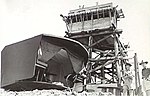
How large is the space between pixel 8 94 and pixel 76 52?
16.0 feet

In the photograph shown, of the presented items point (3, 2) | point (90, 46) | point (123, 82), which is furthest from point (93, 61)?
point (3, 2)

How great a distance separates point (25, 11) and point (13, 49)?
1.68m

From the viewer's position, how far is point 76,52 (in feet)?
41.3

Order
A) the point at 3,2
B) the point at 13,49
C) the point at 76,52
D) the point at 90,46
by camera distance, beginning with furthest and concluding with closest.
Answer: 1. the point at 90,46
2. the point at 76,52
3. the point at 13,49
4. the point at 3,2

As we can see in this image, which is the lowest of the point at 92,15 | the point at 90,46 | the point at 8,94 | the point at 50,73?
the point at 8,94

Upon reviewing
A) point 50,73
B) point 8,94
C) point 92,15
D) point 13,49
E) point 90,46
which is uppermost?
point 92,15

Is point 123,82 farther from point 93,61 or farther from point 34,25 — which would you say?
point 34,25

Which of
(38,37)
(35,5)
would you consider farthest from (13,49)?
(35,5)

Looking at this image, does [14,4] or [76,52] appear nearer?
[14,4]

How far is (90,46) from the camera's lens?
15.9 meters

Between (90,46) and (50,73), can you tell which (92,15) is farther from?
(50,73)

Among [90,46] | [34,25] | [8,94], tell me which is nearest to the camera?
[8,94]

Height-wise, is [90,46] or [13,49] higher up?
[90,46]

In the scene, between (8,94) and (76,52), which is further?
(76,52)
